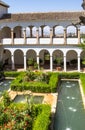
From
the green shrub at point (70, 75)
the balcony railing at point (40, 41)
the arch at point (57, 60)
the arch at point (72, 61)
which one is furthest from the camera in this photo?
the arch at point (57, 60)

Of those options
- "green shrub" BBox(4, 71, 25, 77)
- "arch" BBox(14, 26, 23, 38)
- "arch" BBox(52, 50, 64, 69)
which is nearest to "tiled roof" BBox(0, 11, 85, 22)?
"arch" BBox(14, 26, 23, 38)

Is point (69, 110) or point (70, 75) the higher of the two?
point (70, 75)

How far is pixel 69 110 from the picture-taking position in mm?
21344

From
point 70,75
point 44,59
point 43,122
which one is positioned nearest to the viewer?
point 43,122

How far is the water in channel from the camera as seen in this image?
18359 mm

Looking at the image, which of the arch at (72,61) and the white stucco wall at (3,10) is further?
the white stucco wall at (3,10)

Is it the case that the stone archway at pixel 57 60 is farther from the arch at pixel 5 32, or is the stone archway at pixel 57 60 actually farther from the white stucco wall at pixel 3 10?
the white stucco wall at pixel 3 10

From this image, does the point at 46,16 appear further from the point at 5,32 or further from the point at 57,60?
the point at 5,32

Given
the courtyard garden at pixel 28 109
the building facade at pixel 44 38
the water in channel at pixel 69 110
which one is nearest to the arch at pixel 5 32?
the building facade at pixel 44 38

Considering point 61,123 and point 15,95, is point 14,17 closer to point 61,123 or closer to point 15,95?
point 15,95

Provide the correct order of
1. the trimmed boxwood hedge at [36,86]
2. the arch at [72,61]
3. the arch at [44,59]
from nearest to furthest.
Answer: the trimmed boxwood hedge at [36,86] → the arch at [72,61] → the arch at [44,59]

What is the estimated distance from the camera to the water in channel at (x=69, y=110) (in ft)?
60.2

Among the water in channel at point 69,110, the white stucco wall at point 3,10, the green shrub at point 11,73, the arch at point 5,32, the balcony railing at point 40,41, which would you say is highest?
the white stucco wall at point 3,10

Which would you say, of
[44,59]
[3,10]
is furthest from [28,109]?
[3,10]
